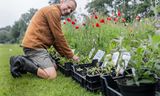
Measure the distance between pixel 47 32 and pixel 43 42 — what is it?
0.59 ft

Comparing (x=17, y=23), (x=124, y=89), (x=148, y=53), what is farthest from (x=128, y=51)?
(x=17, y=23)

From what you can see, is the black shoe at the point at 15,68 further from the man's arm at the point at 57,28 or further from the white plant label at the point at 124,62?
the white plant label at the point at 124,62

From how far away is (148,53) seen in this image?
317 cm

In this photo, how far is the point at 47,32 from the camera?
17.6ft

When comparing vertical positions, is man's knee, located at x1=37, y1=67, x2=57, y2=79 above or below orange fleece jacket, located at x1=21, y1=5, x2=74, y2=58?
below

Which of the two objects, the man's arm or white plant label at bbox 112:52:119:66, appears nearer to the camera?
white plant label at bbox 112:52:119:66

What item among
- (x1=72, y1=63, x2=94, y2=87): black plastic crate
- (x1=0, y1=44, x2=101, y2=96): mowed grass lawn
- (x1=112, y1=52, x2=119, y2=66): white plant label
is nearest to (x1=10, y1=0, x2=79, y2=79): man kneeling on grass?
(x1=0, y1=44, x2=101, y2=96): mowed grass lawn

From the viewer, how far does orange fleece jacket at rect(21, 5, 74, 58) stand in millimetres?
5191

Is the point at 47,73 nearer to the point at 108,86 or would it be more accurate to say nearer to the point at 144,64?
the point at 108,86

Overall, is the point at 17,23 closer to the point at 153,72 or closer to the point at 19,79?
the point at 19,79

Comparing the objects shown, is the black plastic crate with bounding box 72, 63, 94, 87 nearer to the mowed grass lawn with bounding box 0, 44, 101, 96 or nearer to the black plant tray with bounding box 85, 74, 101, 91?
the mowed grass lawn with bounding box 0, 44, 101, 96

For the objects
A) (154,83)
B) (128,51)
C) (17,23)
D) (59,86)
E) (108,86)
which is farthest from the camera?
(17,23)

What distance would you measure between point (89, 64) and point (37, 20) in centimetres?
120

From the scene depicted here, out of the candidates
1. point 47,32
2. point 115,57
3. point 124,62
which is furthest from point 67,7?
point 124,62
